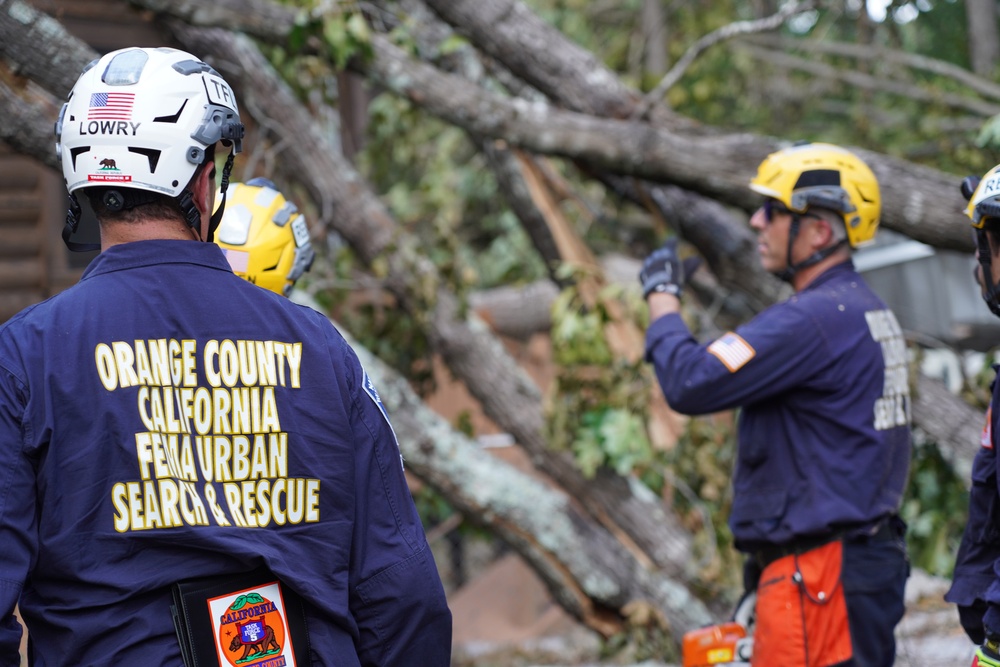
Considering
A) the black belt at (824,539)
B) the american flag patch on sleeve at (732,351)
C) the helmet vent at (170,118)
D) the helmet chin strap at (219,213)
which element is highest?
the helmet vent at (170,118)

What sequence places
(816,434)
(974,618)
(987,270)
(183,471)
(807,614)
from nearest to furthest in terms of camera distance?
(183,471)
(987,270)
(974,618)
(807,614)
(816,434)

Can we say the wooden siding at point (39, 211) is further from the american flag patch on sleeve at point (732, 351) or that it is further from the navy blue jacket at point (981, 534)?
the navy blue jacket at point (981, 534)

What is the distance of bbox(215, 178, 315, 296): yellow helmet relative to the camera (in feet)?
10.5

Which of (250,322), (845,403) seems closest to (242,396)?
(250,322)

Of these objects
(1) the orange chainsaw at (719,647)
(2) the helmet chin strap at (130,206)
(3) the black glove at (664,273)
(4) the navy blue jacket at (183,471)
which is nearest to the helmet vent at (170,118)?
(2) the helmet chin strap at (130,206)

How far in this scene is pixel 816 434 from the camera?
3516 mm

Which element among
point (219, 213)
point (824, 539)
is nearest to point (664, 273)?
point (824, 539)

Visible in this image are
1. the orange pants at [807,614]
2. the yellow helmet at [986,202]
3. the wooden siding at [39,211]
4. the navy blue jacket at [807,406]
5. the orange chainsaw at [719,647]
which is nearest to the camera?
the yellow helmet at [986,202]

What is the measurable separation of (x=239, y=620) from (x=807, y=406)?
7.52ft

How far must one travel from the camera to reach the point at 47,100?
4.25 metres

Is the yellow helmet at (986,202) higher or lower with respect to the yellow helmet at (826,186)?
higher

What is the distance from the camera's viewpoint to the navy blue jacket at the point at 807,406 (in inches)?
135

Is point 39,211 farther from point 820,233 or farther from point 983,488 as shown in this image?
point 983,488

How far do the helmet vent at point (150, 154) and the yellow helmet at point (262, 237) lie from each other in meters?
1.25
